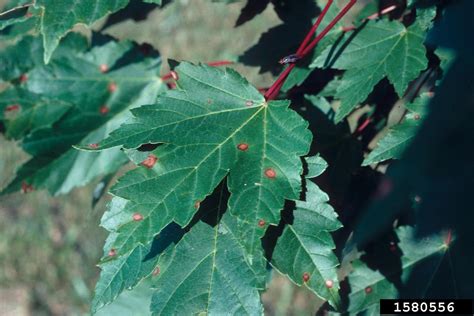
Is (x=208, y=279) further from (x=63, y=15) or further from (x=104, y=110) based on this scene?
(x=104, y=110)

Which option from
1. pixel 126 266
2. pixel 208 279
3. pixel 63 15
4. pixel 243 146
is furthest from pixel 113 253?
pixel 63 15

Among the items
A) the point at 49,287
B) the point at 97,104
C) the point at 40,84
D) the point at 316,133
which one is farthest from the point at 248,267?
the point at 49,287

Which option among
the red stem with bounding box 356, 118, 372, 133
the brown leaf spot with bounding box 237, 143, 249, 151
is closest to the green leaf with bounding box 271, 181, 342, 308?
the brown leaf spot with bounding box 237, 143, 249, 151

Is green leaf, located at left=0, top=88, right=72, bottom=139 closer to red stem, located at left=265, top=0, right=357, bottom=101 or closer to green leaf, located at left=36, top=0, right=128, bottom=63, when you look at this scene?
green leaf, located at left=36, top=0, right=128, bottom=63

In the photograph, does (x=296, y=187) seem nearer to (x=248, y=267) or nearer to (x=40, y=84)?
(x=248, y=267)

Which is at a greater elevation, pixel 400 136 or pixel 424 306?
pixel 400 136

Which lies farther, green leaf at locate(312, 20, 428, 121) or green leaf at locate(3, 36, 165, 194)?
green leaf at locate(3, 36, 165, 194)

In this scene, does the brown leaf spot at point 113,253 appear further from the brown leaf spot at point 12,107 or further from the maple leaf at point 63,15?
the brown leaf spot at point 12,107
